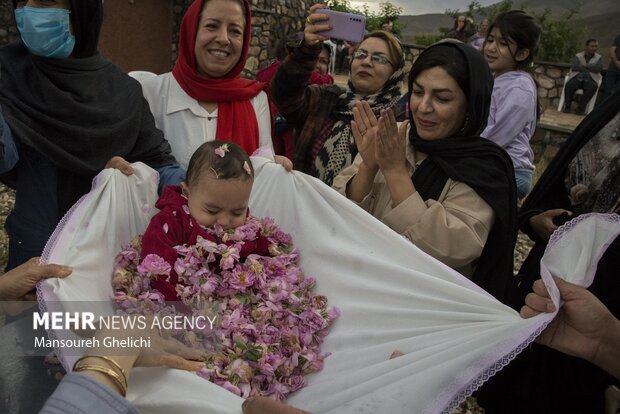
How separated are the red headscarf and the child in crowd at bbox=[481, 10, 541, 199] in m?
1.88

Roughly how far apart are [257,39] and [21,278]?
8.52 meters

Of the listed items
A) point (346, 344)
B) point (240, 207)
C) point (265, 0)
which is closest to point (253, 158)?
point (240, 207)

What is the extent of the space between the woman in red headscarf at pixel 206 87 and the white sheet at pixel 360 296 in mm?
444

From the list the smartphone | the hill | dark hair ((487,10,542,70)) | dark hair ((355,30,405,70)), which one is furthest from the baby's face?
the hill

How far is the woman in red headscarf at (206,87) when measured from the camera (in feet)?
8.07

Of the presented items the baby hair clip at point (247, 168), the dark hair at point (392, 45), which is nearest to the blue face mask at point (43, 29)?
the baby hair clip at point (247, 168)

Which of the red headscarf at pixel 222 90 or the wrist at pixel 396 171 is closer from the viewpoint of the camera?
the wrist at pixel 396 171

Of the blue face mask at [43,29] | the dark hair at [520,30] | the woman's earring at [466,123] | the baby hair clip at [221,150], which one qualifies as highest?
the dark hair at [520,30]

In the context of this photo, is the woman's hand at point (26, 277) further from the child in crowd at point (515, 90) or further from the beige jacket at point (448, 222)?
the child in crowd at point (515, 90)

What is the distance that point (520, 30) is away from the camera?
358 cm

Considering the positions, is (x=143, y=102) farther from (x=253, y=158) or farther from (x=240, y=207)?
(x=240, y=207)

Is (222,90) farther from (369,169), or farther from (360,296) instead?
(360,296)

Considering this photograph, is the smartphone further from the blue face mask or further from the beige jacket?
the blue face mask

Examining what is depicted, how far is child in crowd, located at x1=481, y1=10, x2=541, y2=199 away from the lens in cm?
355
